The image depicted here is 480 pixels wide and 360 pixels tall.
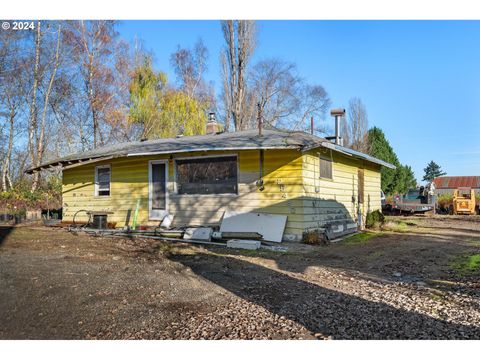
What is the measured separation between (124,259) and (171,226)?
14.7 feet

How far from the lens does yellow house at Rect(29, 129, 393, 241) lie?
1013 centimetres

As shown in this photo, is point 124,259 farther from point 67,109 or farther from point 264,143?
point 67,109

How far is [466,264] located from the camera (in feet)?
23.3

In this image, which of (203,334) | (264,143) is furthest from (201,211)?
(203,334)

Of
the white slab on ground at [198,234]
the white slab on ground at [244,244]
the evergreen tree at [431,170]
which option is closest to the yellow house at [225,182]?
the white slab on ground at [198,234]

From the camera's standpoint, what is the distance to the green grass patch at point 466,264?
6425 mm

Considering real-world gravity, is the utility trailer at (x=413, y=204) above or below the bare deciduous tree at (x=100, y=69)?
below

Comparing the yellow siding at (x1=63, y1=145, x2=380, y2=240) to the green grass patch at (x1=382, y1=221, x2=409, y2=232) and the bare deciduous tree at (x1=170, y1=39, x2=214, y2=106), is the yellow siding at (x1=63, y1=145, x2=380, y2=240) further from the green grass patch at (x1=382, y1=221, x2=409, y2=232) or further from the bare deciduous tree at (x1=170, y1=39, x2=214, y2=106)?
the bare deciduous tree at (x1=170, y1=39, x2=214, y2=106)

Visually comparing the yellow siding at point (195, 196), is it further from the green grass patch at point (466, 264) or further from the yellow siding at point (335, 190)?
the green grass patch at point (466, 264)

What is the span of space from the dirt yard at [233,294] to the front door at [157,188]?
341 cm

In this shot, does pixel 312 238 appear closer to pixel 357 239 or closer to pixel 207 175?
pixel 357 239

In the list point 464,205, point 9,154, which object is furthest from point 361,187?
point 9,154

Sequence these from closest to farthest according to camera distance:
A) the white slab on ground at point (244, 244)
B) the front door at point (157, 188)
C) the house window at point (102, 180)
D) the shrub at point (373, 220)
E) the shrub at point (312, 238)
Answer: the white slab on ground at point (244, 244)
the shrub at point (312, 238)
the front door at point (157, 188)
the house window at point (102, 180)
the shrub at point (373, 220)

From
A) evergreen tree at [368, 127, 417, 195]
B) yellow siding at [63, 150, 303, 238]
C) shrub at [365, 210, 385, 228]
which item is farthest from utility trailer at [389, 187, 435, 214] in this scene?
yellow siding at [63, 150, 303, 238]
